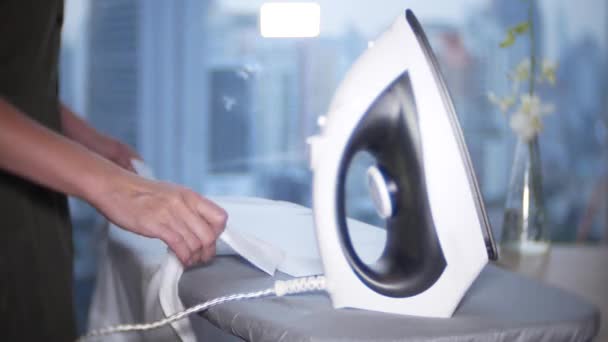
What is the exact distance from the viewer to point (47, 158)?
1.93 ft

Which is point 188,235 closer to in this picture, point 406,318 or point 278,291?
point 278,291

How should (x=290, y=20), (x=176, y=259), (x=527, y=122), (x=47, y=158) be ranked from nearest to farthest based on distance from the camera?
(x=47, y=158) → (x=176, y=259) → (x=527, y=122) → (x=290, y=20)

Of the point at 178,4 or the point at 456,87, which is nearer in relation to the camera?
the point at 178,4

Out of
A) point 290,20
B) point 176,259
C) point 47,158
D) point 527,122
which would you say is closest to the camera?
point 47,158

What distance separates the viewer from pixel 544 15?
2672 millimetres

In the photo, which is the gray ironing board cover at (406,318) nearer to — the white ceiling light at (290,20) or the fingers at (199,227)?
the fingers at (199,227)

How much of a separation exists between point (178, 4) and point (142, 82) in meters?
0.25

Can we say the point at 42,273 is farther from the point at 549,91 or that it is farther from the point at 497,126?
the point at 549,91

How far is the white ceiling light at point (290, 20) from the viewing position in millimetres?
2010

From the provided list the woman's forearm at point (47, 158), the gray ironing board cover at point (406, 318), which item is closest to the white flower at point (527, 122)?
the gray ironing board cover at point (406, 318)

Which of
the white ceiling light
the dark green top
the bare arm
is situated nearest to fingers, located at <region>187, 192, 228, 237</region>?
the bare arm

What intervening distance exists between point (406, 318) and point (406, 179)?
0.37 feet

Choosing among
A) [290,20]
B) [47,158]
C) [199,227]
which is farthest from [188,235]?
[290,20]

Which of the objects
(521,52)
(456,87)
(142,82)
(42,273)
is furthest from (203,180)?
(42,273)
